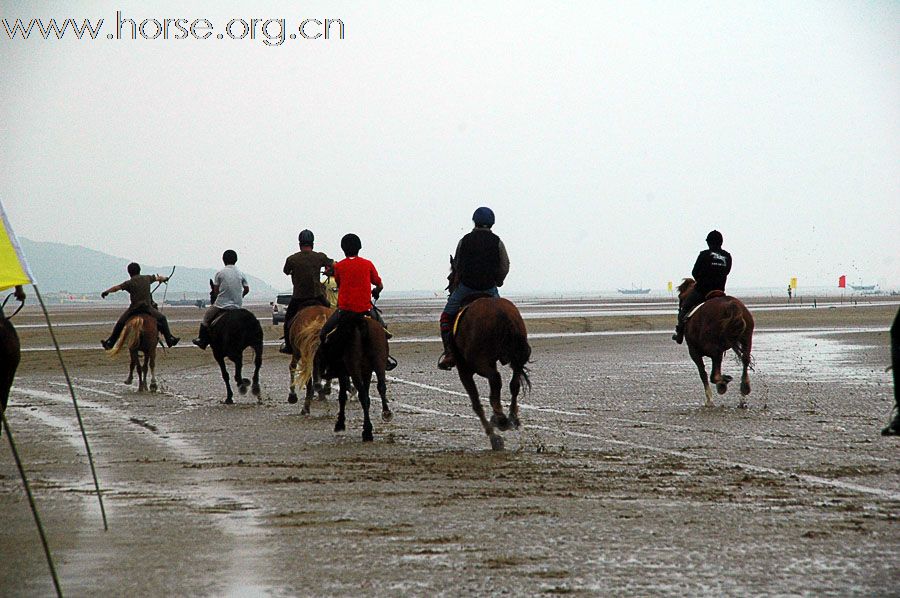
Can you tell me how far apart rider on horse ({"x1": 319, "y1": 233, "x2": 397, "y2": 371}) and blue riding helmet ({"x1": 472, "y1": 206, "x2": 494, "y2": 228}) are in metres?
1.38

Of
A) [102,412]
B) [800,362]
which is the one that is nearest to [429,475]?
[102,412]

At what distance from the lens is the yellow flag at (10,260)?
286 inches

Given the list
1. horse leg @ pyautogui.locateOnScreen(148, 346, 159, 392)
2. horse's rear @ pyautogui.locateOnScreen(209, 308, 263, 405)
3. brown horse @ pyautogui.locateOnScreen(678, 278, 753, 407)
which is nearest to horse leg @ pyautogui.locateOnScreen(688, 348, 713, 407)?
Result: brown horse @ pyautogui.locateOnScreen(678, 278, 753, 407)

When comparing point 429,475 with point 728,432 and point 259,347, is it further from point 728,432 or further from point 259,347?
point 259,347

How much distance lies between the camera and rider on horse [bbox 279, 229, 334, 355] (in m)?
16.0

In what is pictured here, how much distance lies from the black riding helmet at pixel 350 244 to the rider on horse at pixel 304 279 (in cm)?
312

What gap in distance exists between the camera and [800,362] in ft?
77.7

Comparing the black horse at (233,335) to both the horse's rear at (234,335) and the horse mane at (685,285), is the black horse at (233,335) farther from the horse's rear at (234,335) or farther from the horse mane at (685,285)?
the horse mane at (685,285)

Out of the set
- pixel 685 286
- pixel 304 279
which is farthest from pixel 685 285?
pixel 304 279

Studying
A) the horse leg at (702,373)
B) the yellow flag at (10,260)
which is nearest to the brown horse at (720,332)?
the horse leg at (702,373)

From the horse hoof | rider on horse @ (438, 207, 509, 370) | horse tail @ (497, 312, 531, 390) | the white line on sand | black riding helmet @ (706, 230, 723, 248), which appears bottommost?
the white line on sand

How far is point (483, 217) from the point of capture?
1209 centimetres

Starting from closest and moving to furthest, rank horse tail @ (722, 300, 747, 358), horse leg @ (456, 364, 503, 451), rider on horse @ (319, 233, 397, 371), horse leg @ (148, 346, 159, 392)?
horse leg @ (456, 364, 503, 451) < rider on horse @ (319, 233, 397, 371) < horse tail @ (722, 300, 747, 358) < horse leg @ (148, 346, 159, 392)

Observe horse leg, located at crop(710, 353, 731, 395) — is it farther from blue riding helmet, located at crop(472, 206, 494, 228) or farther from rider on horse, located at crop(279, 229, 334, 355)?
rider on horse, located at crop(279, 229, 334, 355)
